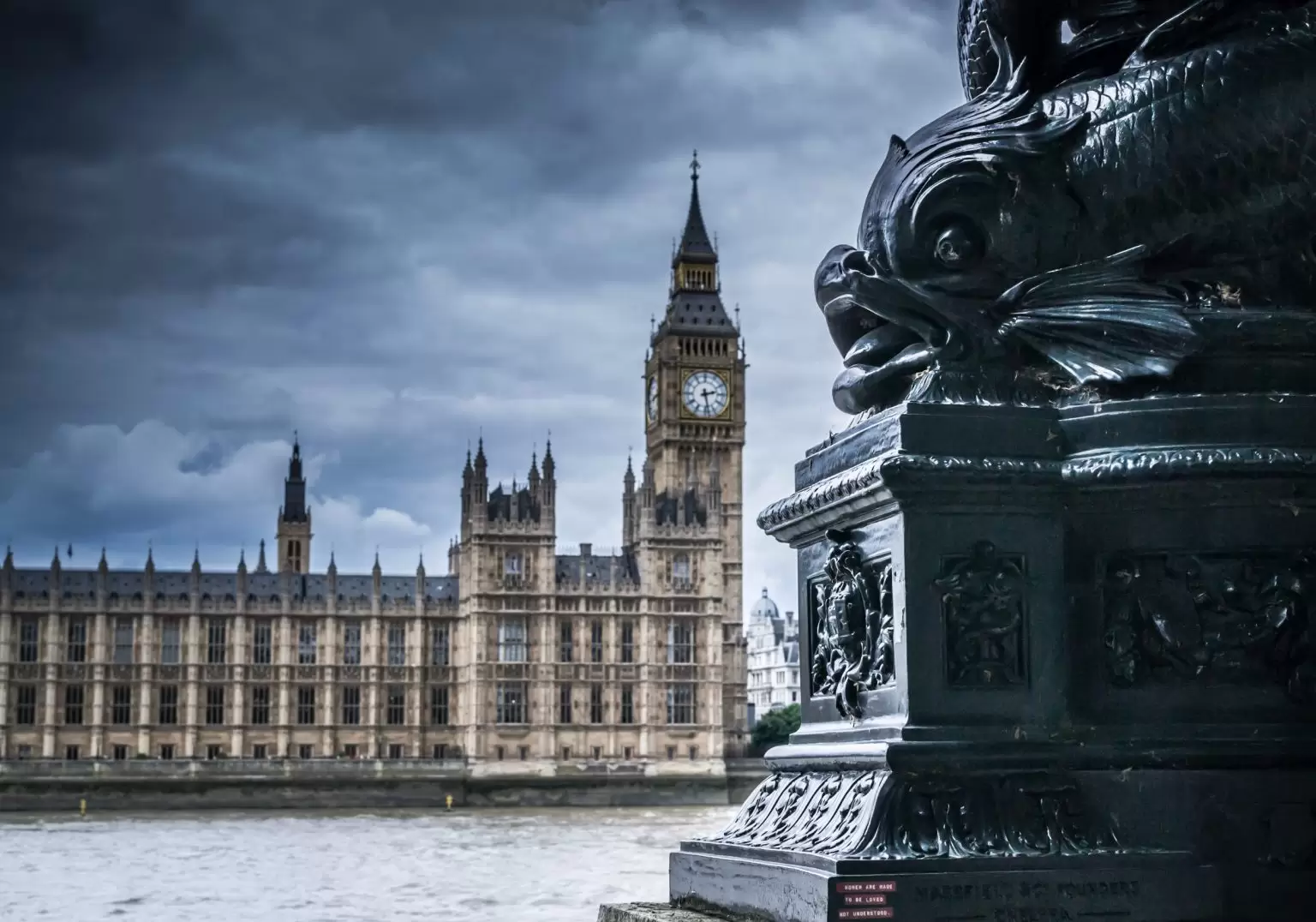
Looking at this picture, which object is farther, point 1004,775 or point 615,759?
point 615,759

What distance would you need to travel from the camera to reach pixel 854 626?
3436 millimetres

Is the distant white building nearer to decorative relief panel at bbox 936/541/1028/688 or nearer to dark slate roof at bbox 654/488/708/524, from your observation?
dark slate roof at bbox 654/488/708/524

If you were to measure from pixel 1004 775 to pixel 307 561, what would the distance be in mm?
77037

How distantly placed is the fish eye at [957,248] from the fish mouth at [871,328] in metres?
0.12

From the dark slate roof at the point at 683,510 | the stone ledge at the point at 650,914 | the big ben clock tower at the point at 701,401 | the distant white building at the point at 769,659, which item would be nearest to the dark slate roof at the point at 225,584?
the dark slate roof at the point at 683,510

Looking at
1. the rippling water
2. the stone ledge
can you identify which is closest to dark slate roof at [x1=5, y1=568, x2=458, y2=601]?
the rippling water

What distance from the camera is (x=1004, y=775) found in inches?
125

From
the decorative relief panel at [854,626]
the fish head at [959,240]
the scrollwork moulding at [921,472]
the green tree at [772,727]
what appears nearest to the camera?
the scrollwork moulding at [921,472]

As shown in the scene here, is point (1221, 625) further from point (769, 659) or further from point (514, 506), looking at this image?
point (769, 659)

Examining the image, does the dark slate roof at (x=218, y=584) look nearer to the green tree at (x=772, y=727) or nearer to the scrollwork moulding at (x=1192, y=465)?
the green tree at (x=772, y=727)

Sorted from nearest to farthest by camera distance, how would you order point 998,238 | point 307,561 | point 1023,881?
point 1023,881
point 998,238
point 307,561

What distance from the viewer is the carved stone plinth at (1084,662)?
123 inches

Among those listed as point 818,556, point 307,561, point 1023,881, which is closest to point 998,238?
point 818,556

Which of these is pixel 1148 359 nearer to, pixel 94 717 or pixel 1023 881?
pixel 1023 881
